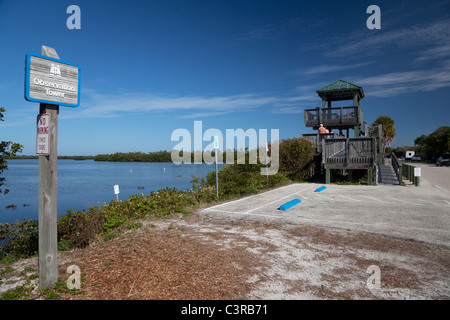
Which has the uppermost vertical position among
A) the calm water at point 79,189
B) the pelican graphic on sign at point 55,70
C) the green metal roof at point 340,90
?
the green metal roof at point 340,90

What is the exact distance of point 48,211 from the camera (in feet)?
11.8

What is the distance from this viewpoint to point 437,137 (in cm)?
5953

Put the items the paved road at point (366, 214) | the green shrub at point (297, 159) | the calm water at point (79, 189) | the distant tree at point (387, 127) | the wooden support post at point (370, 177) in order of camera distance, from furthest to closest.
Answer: the distant tree at point (387, 127) → the green shrub at point (297, 159) → the calm water at point (79, 189) → the wooden support post at point (370, 177) → the paved road at point (366, 214)

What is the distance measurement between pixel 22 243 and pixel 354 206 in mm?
9302

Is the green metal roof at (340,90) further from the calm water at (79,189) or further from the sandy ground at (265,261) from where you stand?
the sandy ground at (265,261)

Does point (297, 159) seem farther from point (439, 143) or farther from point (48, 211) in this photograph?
point (439, 143)

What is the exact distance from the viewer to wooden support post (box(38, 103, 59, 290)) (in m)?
3.57

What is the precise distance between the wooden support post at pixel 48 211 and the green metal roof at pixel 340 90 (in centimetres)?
2371

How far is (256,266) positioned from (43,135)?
3.46 meters

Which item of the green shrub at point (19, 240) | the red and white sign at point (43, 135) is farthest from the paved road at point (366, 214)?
the red and white sign at point (43, 135)

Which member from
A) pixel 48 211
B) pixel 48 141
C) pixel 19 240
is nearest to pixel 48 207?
pixel 48 211

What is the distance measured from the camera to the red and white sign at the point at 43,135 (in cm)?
356
